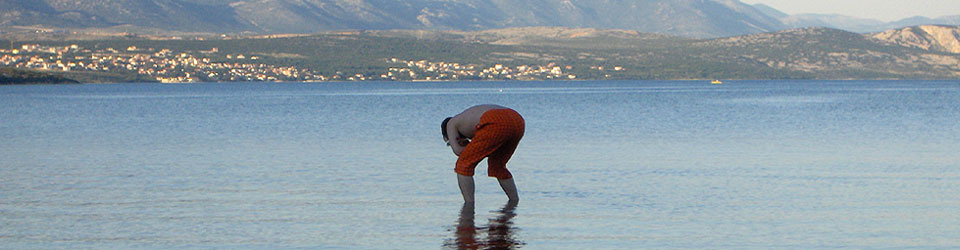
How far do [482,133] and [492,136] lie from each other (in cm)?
14

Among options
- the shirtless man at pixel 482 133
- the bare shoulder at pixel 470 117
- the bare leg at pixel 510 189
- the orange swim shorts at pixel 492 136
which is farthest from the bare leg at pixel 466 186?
the bare shoulder at pixel 470 117

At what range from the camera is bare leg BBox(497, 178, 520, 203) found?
18453 millimetres

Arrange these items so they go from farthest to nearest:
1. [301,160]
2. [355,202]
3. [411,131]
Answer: [411,131]
[301,160]
[355,202]

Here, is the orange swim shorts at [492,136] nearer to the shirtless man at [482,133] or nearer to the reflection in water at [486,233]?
the shirtless man at [482,133]

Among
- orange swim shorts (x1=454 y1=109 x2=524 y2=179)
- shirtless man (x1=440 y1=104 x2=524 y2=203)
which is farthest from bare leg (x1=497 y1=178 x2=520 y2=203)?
orange swim shorts (x1=454 y1=109 x2=524 y2=179)

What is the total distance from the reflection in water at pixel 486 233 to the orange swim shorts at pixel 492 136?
0.79m

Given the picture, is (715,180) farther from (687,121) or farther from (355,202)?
(687,121)

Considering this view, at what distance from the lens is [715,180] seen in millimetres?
22422

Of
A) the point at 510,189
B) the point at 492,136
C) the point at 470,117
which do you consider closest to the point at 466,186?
the point at 510,189

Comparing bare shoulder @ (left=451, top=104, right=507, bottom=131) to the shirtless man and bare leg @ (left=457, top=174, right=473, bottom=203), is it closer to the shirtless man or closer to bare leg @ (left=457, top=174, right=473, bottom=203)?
the shirtless man

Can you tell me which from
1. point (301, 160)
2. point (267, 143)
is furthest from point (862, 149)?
point (267, 143)

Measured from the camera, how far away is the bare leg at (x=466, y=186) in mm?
17828

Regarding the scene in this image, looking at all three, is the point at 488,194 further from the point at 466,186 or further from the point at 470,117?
the point at 470,117

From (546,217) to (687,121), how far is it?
37727 mm
